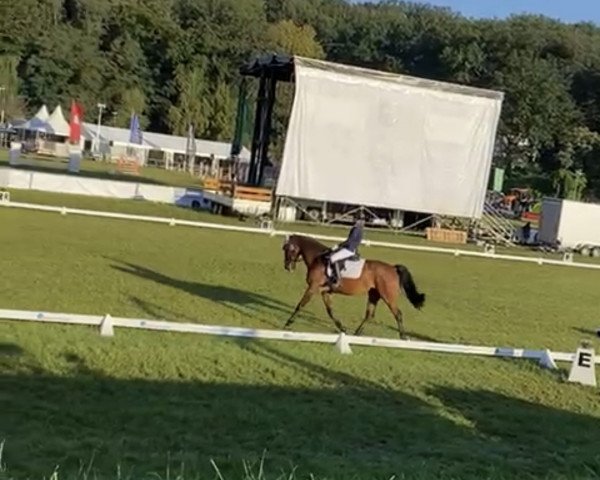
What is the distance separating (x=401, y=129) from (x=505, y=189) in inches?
2146

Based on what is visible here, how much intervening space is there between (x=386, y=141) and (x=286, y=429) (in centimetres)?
2665

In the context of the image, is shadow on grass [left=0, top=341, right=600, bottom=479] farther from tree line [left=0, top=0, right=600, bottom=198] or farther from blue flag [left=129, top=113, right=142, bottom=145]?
tree line [left=0, top=0, right=600, bottom=198]

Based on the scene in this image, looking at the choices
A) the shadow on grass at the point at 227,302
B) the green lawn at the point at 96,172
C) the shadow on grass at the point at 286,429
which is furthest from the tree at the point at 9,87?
the shadow on grass at the point at 286,429

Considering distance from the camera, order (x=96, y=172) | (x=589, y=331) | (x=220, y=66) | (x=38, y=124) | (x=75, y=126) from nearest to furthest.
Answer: (x=589, y=331) → (x=96, y=172) → (x=75, y=126) → (x=38, y=124) → (x=220, y=66)

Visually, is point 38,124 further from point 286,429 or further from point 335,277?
point 286,429

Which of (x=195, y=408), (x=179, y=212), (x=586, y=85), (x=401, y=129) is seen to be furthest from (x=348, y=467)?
(x=586, y=85)

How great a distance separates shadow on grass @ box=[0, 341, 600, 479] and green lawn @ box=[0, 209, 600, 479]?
2cm

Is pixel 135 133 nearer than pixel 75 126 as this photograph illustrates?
No

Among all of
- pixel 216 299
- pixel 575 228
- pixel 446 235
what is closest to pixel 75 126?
pixel 446 235

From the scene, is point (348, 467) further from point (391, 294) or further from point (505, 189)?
point (505, 189)

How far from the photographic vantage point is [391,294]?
497 inches

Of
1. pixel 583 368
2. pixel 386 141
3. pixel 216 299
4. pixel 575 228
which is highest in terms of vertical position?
pixel 386 141

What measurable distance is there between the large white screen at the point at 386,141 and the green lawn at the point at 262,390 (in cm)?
1606

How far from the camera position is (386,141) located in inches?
1335
